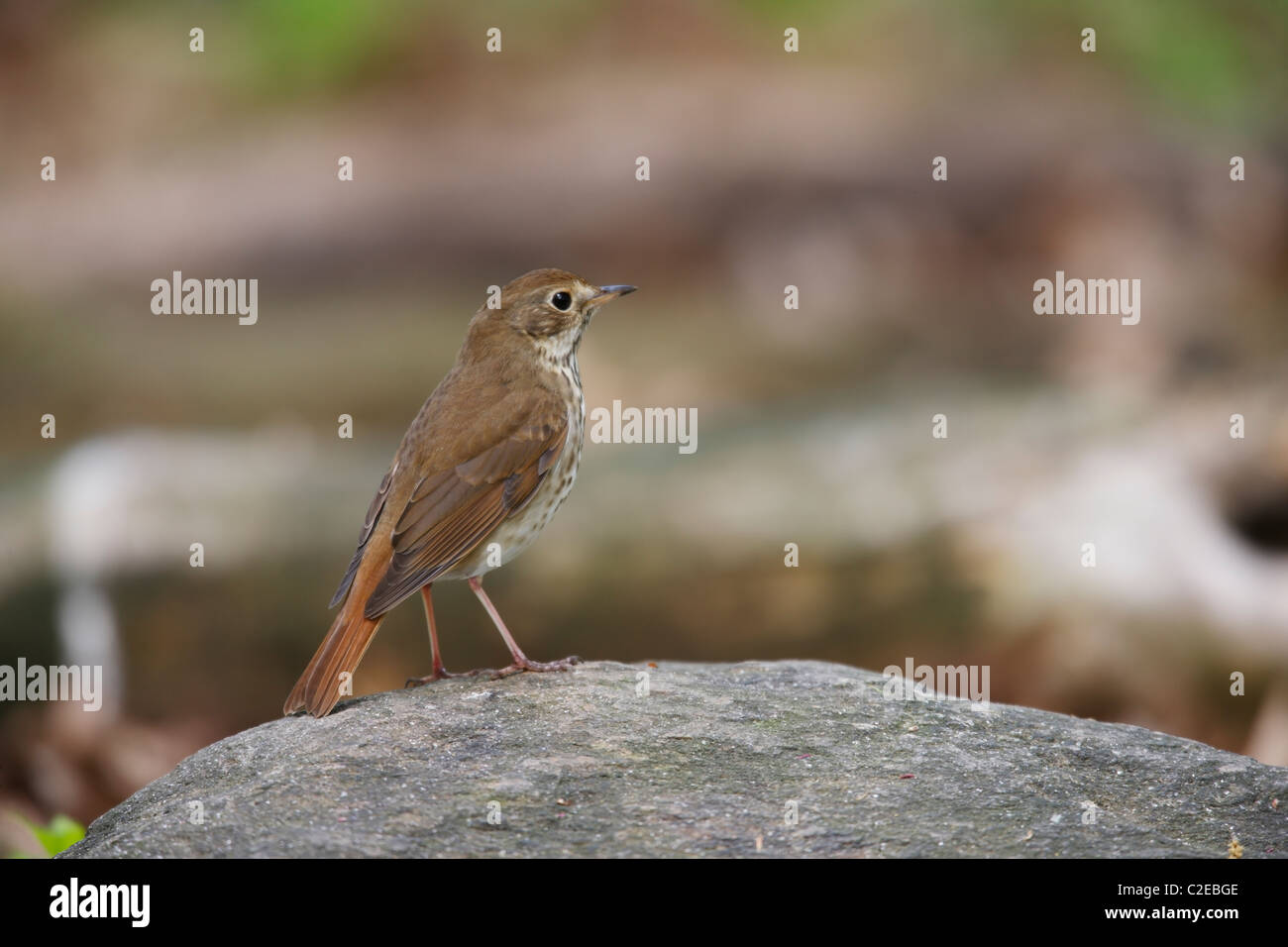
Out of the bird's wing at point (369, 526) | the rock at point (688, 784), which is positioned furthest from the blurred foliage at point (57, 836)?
the bird's wing at point (369, 526)

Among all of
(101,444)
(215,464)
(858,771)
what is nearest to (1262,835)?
(858,771)

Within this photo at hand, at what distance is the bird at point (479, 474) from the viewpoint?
186 inches

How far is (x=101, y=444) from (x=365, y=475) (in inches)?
71.4

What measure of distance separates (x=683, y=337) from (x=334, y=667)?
7.06 meters

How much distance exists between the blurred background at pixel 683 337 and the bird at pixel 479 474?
2.35 meters

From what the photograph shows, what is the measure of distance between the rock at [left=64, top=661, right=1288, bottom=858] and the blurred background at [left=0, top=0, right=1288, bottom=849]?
268 cm

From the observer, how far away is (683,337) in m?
11.3

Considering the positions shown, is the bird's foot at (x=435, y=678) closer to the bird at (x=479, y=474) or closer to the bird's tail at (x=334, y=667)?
the bird at (x=479, y=474)

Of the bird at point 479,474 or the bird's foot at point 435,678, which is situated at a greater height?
the bird at point 479,474

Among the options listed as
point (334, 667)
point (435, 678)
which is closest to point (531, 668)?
point (435, 678)

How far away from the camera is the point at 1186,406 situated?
9656mm

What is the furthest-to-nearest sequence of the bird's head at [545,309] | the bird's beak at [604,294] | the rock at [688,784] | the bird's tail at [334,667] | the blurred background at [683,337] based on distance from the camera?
the blurred background at [683,337] → the bird's beak at [604,294] → the bird's head at [545,309] → the bird's tail at [334,667] → the rock at [688,784]

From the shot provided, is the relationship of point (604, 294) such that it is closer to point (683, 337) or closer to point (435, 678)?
point (435, 678)

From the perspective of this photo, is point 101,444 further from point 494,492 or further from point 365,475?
point 494,492
